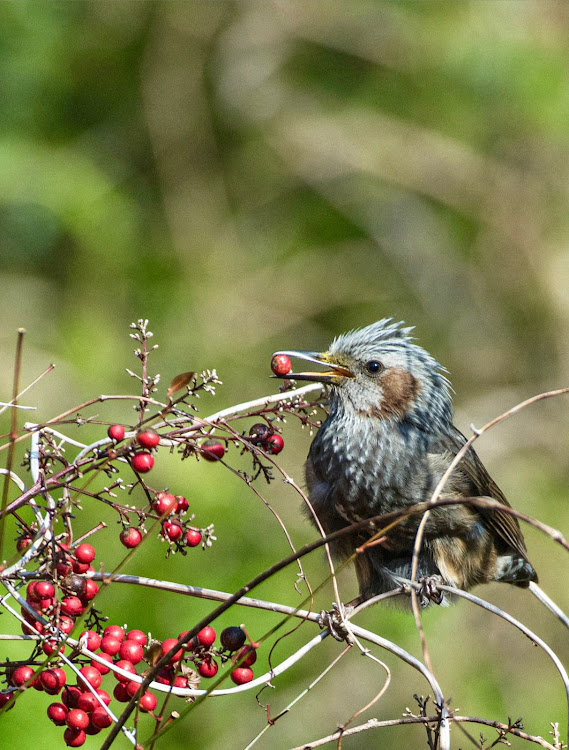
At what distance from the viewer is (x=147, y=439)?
2084mm

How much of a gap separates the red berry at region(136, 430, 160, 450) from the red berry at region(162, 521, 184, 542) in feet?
1.03

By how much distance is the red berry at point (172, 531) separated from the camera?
7.61 feet

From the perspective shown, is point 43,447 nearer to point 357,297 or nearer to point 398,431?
point 398,431

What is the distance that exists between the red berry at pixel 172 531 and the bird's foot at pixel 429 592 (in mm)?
1351

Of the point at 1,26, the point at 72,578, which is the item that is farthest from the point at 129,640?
the point at 1,26

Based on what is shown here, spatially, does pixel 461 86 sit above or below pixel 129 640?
above

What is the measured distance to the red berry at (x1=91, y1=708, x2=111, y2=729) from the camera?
213cm

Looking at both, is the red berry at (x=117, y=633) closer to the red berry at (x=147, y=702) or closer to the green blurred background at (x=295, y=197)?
the red berry at (x=147, y=702)

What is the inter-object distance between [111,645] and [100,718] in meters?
0.17

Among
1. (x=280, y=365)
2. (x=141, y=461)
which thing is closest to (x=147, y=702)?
(x=141, y=461)

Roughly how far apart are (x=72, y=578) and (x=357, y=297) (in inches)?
218

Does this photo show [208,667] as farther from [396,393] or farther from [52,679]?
[396,393]

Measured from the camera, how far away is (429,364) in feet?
12.5

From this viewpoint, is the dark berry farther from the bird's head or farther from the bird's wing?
the bird's wing
